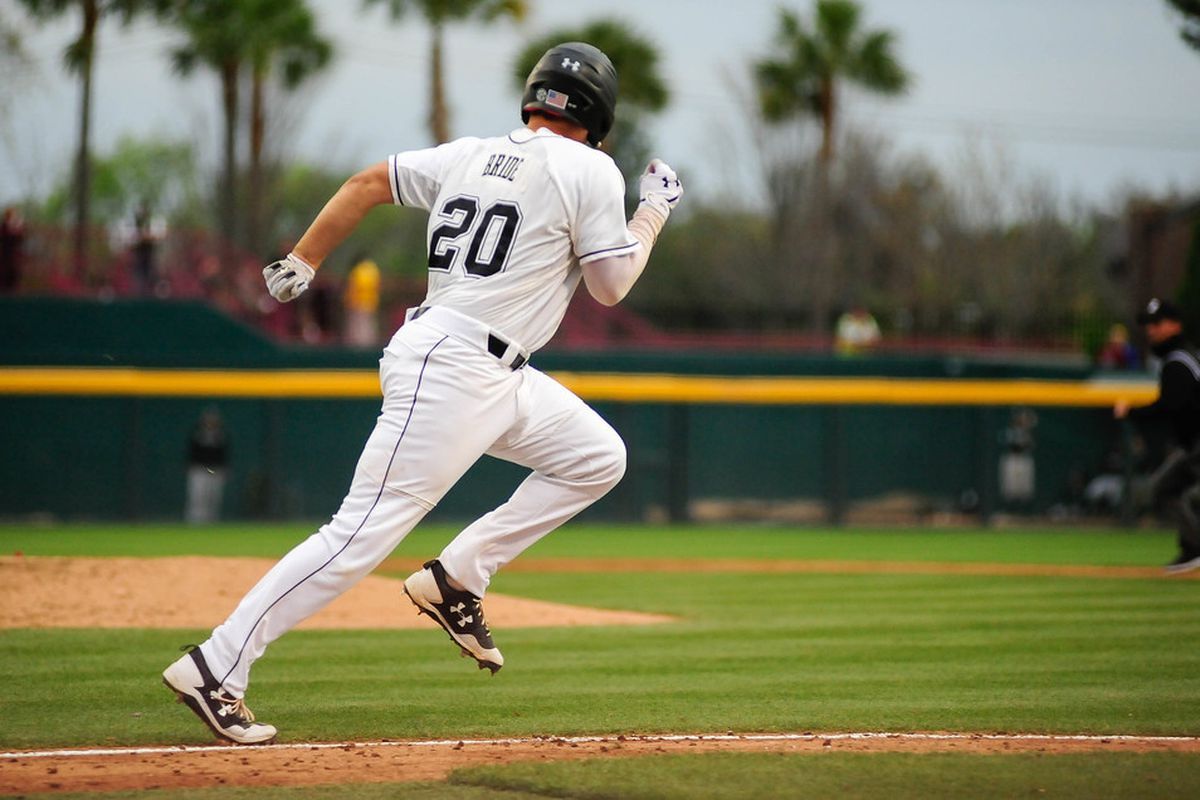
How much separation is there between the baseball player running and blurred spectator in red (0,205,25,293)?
1812cm

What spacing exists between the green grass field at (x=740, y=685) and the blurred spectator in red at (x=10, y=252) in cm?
1321

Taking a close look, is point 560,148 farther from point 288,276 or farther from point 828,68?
point 828,68

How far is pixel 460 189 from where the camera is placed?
17.8 ft

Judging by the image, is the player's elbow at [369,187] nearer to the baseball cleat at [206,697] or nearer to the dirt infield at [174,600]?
the baseball cleat at [206,697]

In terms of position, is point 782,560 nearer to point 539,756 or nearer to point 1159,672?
point 1159,672

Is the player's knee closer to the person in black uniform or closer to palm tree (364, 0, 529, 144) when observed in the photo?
the person in black uniform

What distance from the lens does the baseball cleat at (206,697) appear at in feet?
16.8

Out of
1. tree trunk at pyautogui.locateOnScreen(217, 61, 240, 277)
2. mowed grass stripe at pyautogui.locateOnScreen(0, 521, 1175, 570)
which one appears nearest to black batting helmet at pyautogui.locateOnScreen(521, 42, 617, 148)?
mowed grass stripe at pyautogui.locateOnScreen(0, 521, 1175, 570)

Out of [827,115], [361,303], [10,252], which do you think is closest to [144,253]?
[10,252]

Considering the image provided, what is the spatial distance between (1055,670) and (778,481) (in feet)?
50.2

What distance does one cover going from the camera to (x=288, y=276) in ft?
18.1

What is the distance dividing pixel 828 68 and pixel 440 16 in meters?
10.4

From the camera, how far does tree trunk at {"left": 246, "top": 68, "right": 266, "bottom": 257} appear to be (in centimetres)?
3409

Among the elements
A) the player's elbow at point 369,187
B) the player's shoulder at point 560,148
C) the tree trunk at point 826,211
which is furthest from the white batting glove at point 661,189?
the tree trunk at point 826,211
